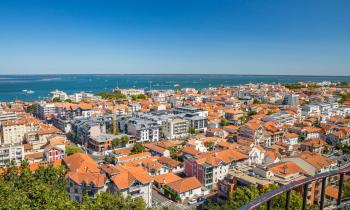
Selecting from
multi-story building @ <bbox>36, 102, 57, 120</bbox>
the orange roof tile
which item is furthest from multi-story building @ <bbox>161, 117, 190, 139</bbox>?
multi-story building @ <bbox>36, 102, 57, 120</bbox>

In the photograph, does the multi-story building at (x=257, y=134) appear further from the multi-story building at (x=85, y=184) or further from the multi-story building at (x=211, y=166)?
the multi-story building at (x=85, y=184)

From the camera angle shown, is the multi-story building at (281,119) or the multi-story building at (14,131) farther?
the multi-story building at (281,119)

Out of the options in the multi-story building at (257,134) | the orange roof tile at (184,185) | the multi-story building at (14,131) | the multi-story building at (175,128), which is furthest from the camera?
the multi-story building at (175,128)

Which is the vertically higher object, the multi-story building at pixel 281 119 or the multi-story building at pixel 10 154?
the multi-story building at pixel 281 119

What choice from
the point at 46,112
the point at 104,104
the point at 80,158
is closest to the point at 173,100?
the point at 104,104

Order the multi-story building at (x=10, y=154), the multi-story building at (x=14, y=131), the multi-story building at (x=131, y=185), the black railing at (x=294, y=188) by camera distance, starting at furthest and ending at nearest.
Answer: the multi-story building at (x=14, y=131), the multi-story building at (x=10, y=154), the multi-story building at (x=131, y=185), the black railing at (x=294, y=188)

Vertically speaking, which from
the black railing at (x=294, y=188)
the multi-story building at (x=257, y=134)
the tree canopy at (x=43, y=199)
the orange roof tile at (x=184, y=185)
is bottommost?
the orange roof tile at (x=184, y=185)

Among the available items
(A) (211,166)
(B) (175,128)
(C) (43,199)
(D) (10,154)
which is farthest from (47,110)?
(C) (43,199)

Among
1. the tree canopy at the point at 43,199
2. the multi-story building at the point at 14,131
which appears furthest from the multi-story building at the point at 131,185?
the multi-story building at the point at 14,131

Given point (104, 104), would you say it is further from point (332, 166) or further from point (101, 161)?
point (332, 166)

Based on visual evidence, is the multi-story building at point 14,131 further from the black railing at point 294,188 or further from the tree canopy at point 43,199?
the black railing at point 294,188
